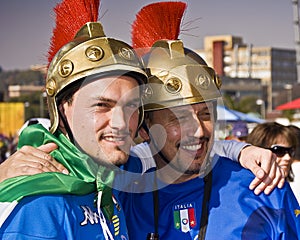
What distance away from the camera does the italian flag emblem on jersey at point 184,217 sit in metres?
3.14

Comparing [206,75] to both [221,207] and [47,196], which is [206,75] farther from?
[47,196]

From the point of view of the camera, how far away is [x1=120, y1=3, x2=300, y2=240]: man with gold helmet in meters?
3.08

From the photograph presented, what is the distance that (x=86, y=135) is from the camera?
8.70ft

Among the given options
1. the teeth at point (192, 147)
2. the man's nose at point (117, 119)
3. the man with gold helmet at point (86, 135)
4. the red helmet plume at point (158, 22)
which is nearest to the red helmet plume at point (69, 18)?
the man with gold helmet at point (86, 135)

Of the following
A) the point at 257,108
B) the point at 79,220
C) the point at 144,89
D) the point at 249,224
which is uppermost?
the point at 144,89

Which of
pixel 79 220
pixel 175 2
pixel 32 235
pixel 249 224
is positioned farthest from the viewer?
pixel 175 2

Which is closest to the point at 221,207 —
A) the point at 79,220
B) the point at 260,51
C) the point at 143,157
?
the point at 143,157

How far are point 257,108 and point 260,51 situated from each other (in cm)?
6932

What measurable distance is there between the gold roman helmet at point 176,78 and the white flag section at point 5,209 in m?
1.06

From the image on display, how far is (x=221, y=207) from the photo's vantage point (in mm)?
3143

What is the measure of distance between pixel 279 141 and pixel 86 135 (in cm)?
296

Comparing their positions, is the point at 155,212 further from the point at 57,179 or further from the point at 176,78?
the point at 57,179

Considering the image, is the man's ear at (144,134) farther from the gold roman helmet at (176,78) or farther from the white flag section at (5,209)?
the white flag section at (5,209)

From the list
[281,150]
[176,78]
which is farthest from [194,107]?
[281,150]
